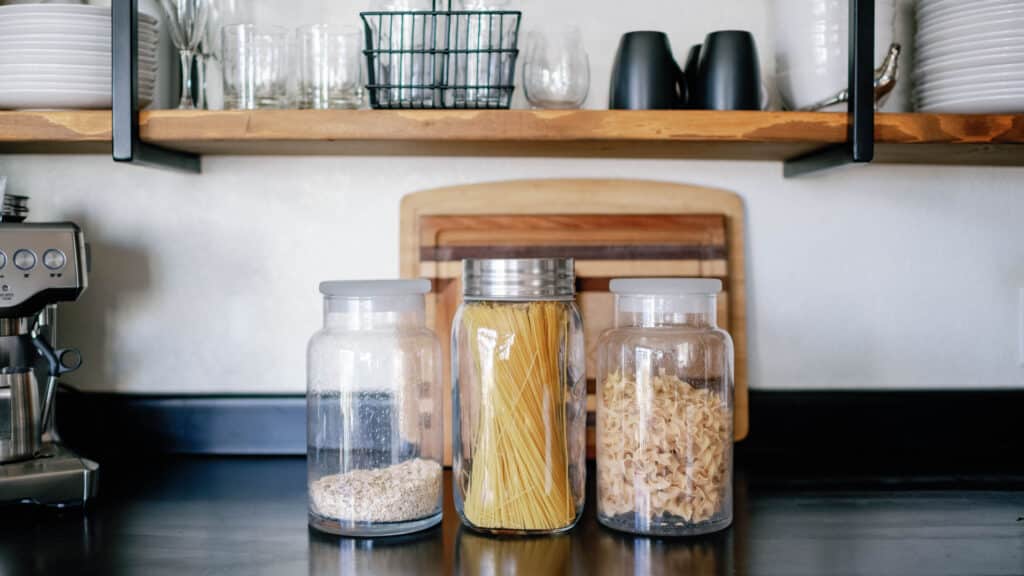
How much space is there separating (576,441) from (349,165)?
0.62 metres

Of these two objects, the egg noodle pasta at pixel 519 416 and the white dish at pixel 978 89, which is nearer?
the egg noodle pasta at pixel 519 416

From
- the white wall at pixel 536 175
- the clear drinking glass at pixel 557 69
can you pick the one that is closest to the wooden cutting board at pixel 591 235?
the white wall at pixel 536 175

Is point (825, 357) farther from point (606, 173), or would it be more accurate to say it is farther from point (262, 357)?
point (262, 357)

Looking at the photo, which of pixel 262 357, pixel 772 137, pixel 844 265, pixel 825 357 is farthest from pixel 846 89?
pixel 262 357

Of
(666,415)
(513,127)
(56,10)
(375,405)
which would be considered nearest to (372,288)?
(375,405)

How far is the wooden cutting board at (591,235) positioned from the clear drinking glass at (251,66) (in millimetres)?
282

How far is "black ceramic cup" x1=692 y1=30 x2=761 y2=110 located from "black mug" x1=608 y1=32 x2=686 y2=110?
45 mm

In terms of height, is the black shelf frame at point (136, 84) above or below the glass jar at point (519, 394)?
above

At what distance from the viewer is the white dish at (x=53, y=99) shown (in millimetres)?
1139

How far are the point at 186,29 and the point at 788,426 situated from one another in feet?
3.68

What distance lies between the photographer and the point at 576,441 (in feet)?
3.46

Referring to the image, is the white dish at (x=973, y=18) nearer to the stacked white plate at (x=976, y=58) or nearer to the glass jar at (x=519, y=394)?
the stacked white plate at (x=976, y=58)

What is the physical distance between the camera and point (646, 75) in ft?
3.89

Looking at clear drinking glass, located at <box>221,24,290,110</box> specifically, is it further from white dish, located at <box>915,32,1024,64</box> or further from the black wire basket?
white dish, located at <box>915,32,1024,64</box>
